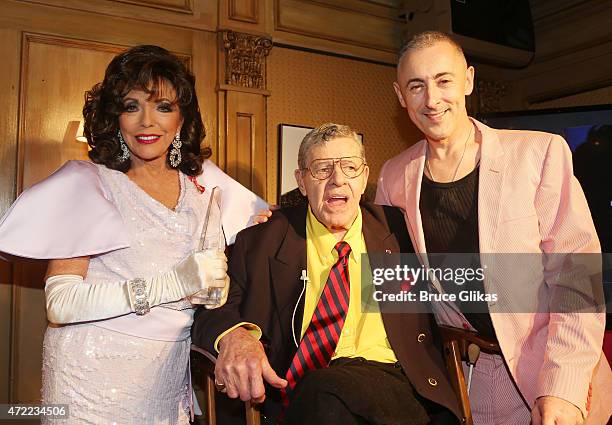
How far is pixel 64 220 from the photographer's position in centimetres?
197

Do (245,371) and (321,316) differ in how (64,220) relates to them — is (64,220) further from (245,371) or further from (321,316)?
(321,316)

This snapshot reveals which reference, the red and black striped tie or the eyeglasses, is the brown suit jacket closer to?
the red and black striped tie

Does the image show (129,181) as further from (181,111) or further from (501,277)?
(501,277)

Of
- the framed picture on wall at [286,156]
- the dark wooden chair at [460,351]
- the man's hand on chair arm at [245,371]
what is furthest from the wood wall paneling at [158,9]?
the dark wooden chair at [460,351]

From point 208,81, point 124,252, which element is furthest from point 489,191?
point 208,81

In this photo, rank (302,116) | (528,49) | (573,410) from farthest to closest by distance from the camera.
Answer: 1. (528,49)
2. (302,116)
3. (573,410)

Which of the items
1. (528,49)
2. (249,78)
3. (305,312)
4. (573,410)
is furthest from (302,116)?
(573,410)

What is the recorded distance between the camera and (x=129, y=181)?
216 centimetres

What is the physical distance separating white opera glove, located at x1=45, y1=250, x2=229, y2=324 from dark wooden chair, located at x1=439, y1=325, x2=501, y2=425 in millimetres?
777

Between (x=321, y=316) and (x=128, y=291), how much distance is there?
61 centimetres

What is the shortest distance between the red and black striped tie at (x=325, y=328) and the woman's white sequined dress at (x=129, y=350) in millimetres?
398

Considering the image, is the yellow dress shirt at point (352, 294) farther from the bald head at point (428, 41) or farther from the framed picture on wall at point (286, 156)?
the framed picture on wall at point (286, 156)

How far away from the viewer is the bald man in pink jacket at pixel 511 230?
187 cm

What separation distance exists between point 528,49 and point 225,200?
141 inches
